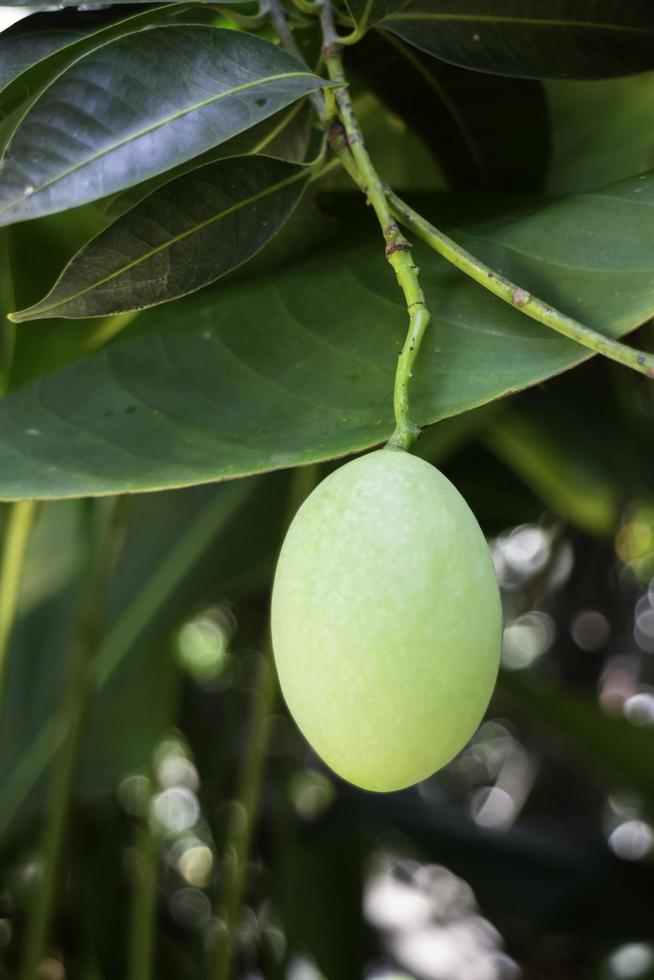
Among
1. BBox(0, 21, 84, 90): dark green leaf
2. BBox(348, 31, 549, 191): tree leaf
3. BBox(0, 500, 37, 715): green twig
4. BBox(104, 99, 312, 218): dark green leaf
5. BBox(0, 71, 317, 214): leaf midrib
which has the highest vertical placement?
BBox(0, 21, 84, 90): dark green leaf

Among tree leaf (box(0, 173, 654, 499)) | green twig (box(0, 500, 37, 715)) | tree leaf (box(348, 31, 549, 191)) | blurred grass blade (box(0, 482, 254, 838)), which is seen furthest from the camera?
blurred grass blade (box(0, 482, 254, 838))

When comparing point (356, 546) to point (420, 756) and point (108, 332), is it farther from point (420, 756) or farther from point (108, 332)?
point (108, 332)

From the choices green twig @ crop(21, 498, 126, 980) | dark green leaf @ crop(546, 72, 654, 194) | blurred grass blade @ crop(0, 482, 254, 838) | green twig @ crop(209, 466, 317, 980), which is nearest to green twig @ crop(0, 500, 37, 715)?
green twig @ crop(21, 498, 126, 980)

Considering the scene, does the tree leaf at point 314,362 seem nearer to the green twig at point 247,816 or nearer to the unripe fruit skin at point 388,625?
the unripe fruit skin at point 388,625

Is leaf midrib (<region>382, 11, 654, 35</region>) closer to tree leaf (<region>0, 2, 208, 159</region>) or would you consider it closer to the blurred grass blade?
tree leaf (<region>0, 2, 208, 159</region>)

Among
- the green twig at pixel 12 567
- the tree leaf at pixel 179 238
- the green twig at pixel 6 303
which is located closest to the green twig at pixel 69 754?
the green twig at pixel 12 567

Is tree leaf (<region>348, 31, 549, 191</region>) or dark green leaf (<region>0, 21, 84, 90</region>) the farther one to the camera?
tree leaf (<region>348, 31, 549, 191</region>)

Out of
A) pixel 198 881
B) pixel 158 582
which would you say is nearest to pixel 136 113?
pixel 158 582
